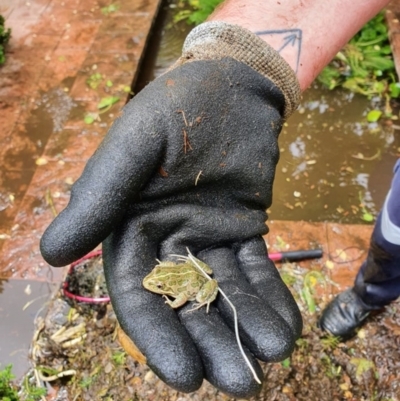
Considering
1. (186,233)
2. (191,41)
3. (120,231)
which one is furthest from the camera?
(191,41)

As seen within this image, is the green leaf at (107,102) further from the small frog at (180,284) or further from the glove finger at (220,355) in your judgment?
the glove finger at (220,355)

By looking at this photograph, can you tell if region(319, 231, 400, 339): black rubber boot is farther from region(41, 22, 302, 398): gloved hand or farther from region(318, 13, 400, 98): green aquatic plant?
region(318, 13, 400, 98): green aquatic plant

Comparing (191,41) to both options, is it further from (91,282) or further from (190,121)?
(91,282)

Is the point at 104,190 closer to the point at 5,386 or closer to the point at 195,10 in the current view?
the point at 5,386

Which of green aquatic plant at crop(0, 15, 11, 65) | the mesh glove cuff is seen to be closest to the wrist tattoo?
the mesh glove cuff

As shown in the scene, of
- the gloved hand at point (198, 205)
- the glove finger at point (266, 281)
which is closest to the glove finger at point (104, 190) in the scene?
the gloved hand at point (198, 205)

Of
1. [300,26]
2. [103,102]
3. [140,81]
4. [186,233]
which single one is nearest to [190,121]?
[186,233]
